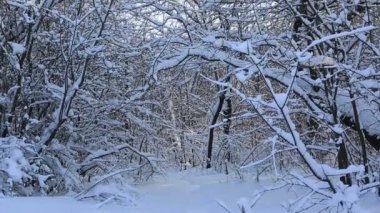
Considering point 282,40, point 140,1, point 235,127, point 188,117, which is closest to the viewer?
point 282,40

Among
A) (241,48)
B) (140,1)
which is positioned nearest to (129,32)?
(140,1)

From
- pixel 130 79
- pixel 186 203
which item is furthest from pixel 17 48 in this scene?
pixel 130 79

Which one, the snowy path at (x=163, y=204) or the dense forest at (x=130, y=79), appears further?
the dense forest at (x=130, y=79)

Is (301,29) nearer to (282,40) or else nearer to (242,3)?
(282,40)

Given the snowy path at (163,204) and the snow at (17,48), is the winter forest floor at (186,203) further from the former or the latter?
the snow at (17,48)

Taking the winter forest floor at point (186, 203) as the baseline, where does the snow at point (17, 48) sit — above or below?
above

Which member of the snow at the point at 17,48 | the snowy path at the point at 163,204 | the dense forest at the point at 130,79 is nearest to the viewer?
the snowy path at the point at 163,204

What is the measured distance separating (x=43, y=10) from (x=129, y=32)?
2714mm

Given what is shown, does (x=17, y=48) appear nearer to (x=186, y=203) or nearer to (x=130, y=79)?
(x=186, y=203)

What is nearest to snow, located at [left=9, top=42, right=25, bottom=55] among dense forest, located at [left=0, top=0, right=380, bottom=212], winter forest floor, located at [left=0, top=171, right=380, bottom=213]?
dense forest, located at [left=0, top=0, right=380, bottom=212]

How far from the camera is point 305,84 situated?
6.13 meters

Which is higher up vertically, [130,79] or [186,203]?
[130,79]

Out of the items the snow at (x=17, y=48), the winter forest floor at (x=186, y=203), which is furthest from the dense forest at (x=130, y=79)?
the winter forest floor at (x=186, y=203)

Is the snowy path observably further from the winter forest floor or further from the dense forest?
the dense forest
